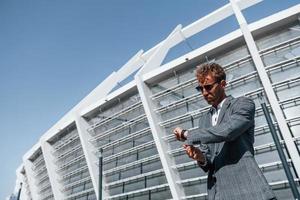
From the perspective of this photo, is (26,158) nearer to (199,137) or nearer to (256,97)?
(256,97)

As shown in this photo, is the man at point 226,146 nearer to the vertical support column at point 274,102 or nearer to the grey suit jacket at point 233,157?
the grey suit jacket at point 233,157

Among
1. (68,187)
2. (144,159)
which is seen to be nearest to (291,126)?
(144,159)

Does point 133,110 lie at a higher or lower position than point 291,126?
higher

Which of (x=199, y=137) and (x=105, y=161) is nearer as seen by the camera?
(x=199, y=137)

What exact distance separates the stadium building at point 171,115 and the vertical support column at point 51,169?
0.18ft

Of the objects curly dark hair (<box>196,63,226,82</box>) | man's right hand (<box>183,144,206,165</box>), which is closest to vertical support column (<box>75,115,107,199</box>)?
man's right hand (<box>183,144,206,165</box>)

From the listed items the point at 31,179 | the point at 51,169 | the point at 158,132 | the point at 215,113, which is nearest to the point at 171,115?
the point at 158,132

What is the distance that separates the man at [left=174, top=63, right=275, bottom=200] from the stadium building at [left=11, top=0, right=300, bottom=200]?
275 inches

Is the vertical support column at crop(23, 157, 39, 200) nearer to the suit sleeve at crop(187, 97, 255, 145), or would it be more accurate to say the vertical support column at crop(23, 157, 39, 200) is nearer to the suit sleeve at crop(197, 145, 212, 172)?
the suit sleeve at crop(197, 145, 212, 172)

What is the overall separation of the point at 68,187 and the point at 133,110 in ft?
21.3

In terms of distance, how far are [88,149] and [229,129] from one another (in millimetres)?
11706

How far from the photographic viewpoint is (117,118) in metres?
12.7

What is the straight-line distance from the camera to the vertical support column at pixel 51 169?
15223 millimetres

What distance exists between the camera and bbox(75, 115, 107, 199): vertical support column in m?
12.4
